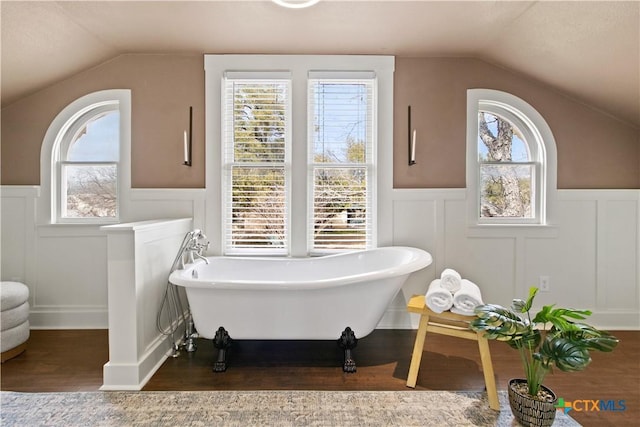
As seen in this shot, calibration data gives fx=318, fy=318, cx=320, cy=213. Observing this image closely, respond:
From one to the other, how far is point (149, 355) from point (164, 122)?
1.77 metres

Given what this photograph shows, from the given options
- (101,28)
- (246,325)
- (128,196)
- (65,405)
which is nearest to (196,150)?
(128,196)

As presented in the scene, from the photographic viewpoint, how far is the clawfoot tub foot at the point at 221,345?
1.93m

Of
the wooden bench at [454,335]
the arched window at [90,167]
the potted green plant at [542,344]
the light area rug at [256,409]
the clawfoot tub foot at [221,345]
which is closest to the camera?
the potted green plant at [542,344]

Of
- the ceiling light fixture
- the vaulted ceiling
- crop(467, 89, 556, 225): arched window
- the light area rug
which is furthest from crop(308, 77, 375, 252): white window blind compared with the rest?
the light area rug

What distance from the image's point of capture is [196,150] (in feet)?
→ 8.65

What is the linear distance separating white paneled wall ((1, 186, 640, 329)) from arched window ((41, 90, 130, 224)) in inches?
7.3

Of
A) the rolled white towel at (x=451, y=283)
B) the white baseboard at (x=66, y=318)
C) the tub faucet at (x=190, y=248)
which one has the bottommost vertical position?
the white baseboard at (x=66, y=318)

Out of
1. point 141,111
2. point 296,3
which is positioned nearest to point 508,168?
point 296,3

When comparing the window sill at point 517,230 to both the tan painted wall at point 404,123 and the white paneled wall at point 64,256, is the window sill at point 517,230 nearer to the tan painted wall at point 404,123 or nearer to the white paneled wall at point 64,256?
the tan painted wall at point 404,123

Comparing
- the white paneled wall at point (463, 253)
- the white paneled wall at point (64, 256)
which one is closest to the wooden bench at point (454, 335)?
the white paneled wall at point (463, 253)

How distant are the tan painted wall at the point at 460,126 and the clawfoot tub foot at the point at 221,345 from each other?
67.2 inches

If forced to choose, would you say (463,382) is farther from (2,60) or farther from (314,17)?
(2,60)

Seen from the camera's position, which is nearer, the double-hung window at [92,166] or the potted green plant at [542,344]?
the potted green plant at [542,344]

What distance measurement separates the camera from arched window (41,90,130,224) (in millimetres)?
2684
